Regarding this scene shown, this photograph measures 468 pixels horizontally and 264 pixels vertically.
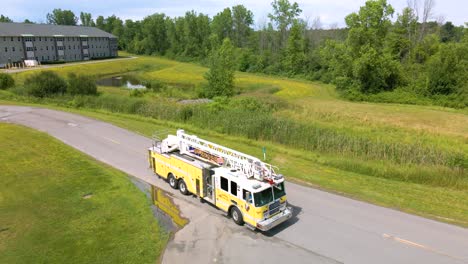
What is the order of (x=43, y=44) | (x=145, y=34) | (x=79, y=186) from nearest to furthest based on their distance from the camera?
(x=79, y=186) < (x=43, y=44) < (x=145, y=34)

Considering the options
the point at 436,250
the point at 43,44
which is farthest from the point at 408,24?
the point at 43,44

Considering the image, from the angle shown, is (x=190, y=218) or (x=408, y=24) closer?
(x=190, y=218)

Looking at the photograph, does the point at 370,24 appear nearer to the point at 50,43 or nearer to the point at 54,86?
the point at 54,86

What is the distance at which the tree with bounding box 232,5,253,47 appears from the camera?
390 ft

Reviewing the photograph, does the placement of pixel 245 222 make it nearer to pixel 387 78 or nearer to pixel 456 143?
pixel 456 143

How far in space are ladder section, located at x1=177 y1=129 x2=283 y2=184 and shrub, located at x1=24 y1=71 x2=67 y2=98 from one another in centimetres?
3788

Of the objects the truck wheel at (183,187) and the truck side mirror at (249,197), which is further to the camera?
the truck wheel at (183,187)

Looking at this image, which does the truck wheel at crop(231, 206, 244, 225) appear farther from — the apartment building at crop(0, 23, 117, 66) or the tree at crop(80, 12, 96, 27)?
the tree at crop(80, 12, 96, 27)

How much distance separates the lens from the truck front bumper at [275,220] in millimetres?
14011

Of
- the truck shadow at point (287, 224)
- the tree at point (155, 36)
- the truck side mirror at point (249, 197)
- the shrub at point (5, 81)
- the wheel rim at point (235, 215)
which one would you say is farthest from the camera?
the tree at point (155, 36)

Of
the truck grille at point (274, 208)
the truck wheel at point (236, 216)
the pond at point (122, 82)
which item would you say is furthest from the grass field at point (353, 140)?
the pond at point (122, 82)

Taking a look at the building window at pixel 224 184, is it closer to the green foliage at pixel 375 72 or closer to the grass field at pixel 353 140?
the grass field at pixel 353 140

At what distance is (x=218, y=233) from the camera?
1471 cm

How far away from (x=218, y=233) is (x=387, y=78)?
53.2 metres
